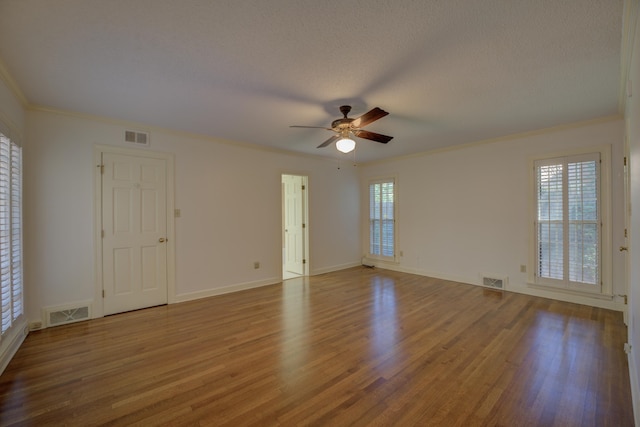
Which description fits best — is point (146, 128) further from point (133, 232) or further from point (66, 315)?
point (66, 315)

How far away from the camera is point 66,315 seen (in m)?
3.29

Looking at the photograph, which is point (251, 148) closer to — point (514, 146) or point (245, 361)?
point (245, 361)

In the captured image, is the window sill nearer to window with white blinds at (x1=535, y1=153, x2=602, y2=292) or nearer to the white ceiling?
window with white blinds at (x1=535, y1=153, x2=602, y2=292)

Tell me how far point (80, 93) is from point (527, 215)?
594cm

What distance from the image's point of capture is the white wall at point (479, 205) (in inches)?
150

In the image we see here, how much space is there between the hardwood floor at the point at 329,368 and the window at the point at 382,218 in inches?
100

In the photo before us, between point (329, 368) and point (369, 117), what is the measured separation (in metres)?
2.38

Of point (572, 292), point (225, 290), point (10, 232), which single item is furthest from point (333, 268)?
point (10, 232)

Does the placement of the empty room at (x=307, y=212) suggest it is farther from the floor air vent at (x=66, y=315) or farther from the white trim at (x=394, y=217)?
the white trim at (x=394, y=217)

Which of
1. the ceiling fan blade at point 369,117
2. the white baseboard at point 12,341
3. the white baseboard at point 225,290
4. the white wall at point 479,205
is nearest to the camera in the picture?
the white baseboard at point 12,341

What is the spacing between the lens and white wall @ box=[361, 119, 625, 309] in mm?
3811

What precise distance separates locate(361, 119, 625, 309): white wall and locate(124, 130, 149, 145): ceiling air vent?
15.0 ft

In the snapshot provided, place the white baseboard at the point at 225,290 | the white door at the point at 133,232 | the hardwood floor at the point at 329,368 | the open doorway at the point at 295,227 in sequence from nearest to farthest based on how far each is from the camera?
the hardwood floor at the point at 329,368, the white door at the point at 133,232, the white baseboard at the point at 225,290, the open doorway at the point at 295,227

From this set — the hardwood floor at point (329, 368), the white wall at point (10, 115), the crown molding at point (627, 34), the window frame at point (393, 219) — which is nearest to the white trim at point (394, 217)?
the window frame at point (393, 219)
